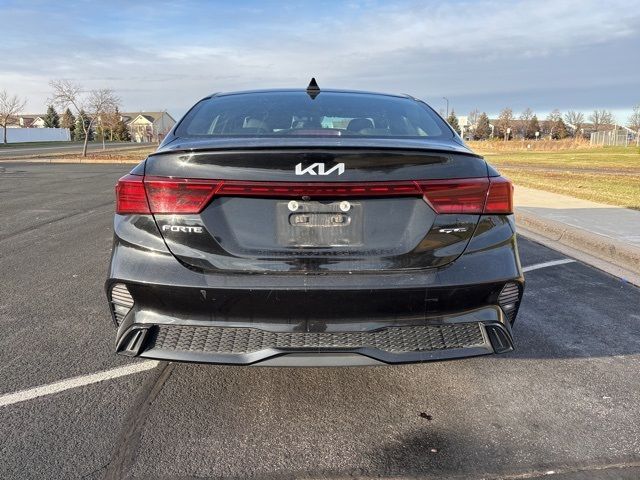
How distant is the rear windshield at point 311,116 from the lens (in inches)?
127

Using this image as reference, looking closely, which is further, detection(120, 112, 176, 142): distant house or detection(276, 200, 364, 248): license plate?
detection(120, 112, 176, 142): distant house

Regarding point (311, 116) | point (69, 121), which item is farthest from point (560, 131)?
point (311, 116)

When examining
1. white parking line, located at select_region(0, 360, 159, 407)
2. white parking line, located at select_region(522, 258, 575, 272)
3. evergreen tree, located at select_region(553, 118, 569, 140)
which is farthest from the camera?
evergreen tree, located at select_region(553, 118, 569, 140)

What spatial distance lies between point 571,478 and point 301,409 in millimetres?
1295

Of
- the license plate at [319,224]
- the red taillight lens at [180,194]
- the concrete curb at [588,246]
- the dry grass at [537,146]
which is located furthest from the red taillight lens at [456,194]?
the dry grass at [537,146]

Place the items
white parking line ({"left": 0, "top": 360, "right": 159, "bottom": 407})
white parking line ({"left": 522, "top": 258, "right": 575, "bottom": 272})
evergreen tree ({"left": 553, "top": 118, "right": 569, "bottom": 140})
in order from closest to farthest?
white parking line ({"left": 0, "top": 360, "right": 159, "bottom": 407}), white parking line ({"left": 522, "top": 258, "right": 575, "bottom": 272}), evergreen tree ({"left": 553, "top": 118, "right": 569, "bottom": 140})

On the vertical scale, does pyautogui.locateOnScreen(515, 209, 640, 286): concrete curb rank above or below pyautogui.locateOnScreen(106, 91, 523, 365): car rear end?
below

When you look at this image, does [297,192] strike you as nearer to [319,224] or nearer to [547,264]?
[319,224]

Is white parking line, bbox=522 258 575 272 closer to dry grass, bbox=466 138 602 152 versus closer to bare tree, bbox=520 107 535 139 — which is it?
dry grass, bbox=466 138 602 152

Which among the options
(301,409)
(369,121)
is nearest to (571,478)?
(301,409)

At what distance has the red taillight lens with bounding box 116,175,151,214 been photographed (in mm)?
2518

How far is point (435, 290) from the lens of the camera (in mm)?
2428

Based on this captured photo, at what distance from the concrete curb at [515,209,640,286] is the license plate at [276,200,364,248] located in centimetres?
411

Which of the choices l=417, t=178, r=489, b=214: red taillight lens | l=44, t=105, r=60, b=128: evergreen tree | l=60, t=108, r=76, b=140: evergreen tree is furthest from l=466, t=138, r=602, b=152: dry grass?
l=44, t=105, r=60, b=128: evergreen tree
